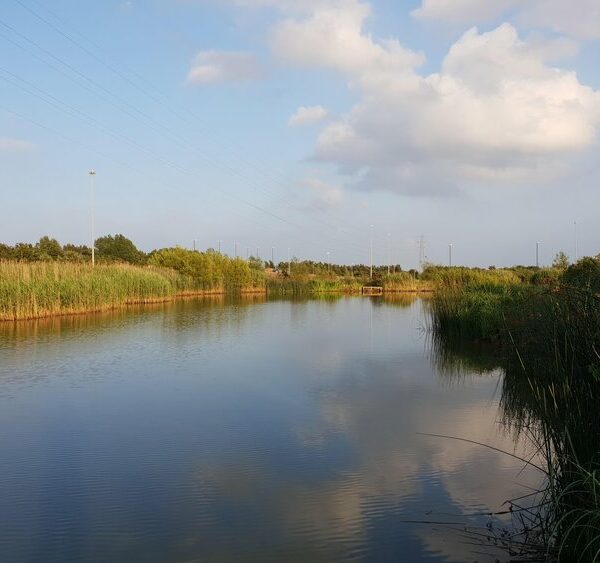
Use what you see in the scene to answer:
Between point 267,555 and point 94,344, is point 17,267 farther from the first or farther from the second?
point 267,555

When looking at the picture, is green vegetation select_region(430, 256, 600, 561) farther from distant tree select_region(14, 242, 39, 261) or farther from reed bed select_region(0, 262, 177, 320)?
distant tree select_region(14, 242, 39, 261)

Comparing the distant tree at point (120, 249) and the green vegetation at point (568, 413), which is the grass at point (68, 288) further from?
the distant tree at point (120, 249)

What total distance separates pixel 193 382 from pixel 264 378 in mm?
1122

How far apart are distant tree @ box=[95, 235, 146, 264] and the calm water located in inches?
1564

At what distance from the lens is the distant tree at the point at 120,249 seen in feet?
162

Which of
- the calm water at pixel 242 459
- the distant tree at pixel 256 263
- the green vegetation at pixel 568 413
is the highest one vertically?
the distant tree at pixel 256 263

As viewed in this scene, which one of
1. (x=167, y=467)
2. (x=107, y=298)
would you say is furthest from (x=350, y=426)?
(x=107, y=298)

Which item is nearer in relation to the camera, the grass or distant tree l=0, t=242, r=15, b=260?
the grass

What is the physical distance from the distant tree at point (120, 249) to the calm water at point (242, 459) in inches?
1564

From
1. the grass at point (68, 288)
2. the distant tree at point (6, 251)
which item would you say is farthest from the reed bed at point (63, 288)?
the distant tree at point (6, 251)

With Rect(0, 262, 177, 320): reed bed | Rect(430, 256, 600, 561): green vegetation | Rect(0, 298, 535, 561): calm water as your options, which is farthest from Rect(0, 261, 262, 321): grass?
Rect(430, 256, 600, 561): green vegetation

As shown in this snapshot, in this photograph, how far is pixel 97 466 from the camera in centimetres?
492

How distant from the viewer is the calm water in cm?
365

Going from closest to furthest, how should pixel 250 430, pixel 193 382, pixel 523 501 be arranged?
pixel 523 501 < pixel 250 430 < pixel 193 382
